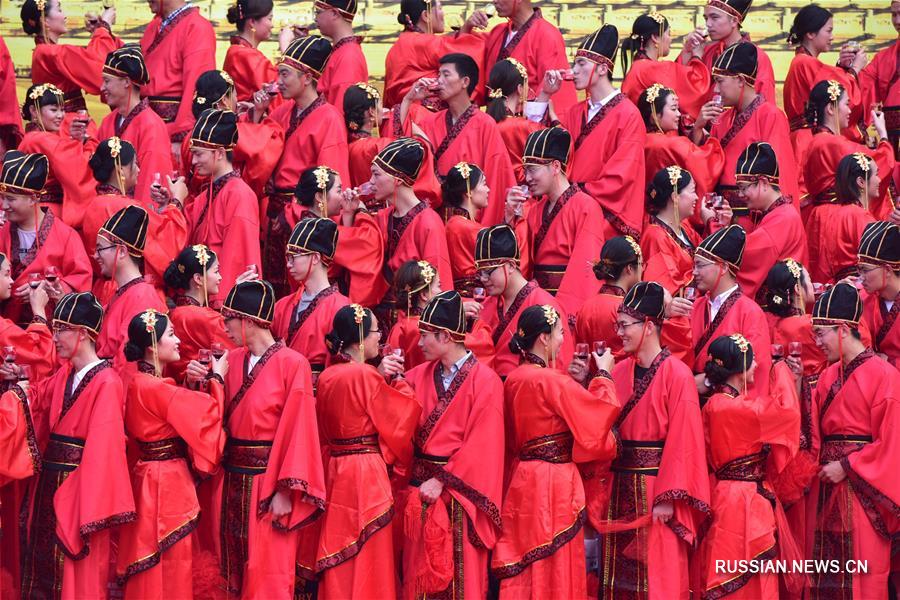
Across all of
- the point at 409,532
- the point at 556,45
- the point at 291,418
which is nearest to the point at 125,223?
the point at 291,418

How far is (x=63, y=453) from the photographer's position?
920cm

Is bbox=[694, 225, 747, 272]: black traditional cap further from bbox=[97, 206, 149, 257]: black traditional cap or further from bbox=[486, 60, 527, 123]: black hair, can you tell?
bbox=[97, 206, 149, 257]: black traditional cap

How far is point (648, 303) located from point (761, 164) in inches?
72.2

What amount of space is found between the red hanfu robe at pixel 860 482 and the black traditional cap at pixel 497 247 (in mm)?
1811

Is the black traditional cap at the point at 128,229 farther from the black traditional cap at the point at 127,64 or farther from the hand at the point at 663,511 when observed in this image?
the hand at the point at 663,511

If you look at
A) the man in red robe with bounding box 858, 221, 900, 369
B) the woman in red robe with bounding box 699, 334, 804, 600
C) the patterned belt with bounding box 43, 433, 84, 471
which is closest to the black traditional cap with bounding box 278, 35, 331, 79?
the patterned belt with bounding box 43, 433, 84, 471

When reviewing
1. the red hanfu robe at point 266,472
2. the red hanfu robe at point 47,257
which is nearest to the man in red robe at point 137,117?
the red hanfu robe at point 47,257

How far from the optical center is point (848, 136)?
12219 millimetres

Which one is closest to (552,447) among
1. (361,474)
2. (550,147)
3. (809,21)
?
(361,474)

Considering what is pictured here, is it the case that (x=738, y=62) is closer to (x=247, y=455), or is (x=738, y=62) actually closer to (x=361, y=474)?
(x=361, y=474)

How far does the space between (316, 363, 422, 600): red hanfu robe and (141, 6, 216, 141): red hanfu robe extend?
3.36 m

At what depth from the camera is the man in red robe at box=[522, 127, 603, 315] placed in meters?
10.4

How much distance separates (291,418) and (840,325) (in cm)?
285

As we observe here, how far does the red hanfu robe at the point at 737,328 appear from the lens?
9.53 m
